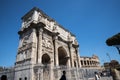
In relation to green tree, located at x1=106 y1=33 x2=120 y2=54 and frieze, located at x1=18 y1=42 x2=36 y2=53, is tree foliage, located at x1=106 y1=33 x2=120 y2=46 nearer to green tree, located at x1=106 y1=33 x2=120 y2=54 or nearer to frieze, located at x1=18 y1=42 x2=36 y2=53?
green tree, located at x1=106 y1=33 x2=120 y2=54

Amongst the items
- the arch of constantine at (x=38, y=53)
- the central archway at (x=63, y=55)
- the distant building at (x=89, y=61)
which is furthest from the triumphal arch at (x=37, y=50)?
the distant building at (x=89, y=61)

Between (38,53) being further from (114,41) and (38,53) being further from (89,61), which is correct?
(89,61)

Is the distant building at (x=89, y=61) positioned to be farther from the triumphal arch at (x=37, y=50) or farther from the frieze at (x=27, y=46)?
the frieze at (x=27, y=46)

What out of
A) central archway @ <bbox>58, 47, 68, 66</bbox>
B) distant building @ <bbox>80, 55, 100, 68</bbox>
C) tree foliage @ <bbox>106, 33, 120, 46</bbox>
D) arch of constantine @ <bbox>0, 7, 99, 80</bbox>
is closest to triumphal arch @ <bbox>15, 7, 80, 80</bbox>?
arch of constantine @ <bbox>0, 7, 99, 80</bbox>

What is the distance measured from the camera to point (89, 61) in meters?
50.2

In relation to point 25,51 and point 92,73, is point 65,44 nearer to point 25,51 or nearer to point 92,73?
point 92,73

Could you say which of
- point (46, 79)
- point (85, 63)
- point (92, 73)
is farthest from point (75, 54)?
point (85, 63)

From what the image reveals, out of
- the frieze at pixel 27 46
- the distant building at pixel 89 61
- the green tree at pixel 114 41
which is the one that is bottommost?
the distant building at pixel 89 61

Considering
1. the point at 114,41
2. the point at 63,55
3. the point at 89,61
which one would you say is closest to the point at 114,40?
the point at 114,41

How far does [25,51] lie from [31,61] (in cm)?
294

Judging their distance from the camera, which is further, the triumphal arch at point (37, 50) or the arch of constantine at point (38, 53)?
the arch of constantine at point (38, 53)

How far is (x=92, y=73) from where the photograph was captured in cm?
2120

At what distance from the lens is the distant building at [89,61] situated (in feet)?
157

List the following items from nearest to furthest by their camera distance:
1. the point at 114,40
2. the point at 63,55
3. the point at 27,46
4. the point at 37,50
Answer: the point at 37,50 < the point at 27,46 < the point at 63,55 < the point at 114,40
